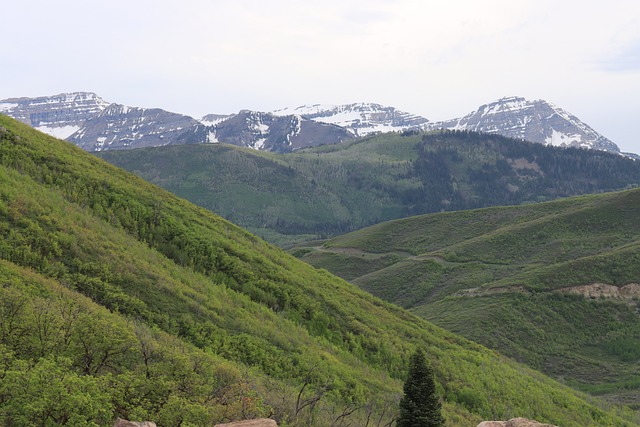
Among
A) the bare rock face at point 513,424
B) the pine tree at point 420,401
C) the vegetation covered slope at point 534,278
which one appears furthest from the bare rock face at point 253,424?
the vegetation covered slope at point 534,278

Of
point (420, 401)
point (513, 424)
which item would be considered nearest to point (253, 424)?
point (420, 401)

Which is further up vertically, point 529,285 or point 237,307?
point 237,307

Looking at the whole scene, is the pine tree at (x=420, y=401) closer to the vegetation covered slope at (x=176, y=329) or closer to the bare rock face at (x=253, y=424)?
the vegetation covered slope at (x=176, y=329)

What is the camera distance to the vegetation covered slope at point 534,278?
81.2m

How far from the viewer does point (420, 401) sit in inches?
869

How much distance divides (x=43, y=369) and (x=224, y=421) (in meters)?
5.54

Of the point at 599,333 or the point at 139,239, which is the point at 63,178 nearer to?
the point at 139,239

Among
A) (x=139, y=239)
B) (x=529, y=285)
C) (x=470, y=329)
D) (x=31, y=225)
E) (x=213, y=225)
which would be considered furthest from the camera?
(x=529, y=285)

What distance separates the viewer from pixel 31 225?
28.3 meters

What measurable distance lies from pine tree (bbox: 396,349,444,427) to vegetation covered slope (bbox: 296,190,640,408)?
52161 mm

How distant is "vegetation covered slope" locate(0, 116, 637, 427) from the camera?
17.3 metres

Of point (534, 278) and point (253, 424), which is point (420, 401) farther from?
point (534, 278)

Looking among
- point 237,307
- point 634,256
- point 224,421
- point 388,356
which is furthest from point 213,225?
point 634,256

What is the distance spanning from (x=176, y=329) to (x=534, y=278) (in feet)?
287
